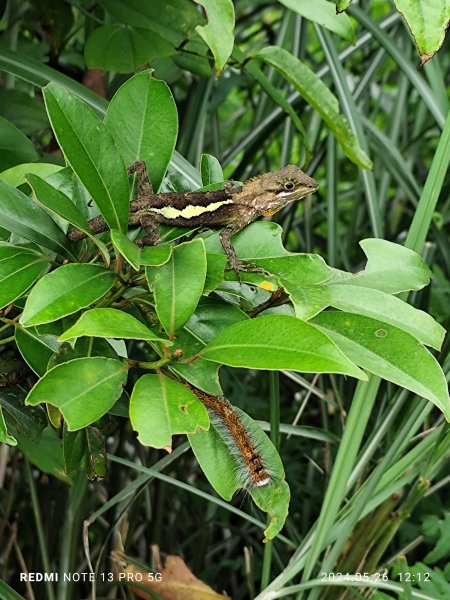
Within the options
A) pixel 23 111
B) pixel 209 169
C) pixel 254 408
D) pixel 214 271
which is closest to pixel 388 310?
pixel 214 271

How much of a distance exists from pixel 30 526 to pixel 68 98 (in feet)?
4.02

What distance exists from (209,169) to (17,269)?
0.27 metres

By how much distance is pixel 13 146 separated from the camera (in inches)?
43.1

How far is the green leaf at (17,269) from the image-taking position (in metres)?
0.72

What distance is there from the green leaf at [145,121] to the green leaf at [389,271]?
0.75ft

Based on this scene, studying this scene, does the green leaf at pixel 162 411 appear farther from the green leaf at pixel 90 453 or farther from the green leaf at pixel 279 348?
the green leaf at pixel 90 453

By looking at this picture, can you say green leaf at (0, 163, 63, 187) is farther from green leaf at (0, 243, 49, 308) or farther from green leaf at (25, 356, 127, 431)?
green leaf at (25, 356, 127, 431)

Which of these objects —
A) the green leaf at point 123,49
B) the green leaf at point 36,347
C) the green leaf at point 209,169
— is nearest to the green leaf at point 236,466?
the green leaf at point 36,347

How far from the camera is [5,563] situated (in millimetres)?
1464

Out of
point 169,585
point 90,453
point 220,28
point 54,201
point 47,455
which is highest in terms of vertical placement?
point 220,28

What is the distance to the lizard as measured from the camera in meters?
0.88

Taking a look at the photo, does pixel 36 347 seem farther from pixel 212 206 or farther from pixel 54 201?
pixel 212 206

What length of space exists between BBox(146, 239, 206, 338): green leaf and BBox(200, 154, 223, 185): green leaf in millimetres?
213

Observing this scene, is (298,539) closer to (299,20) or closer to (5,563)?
(5,563)
